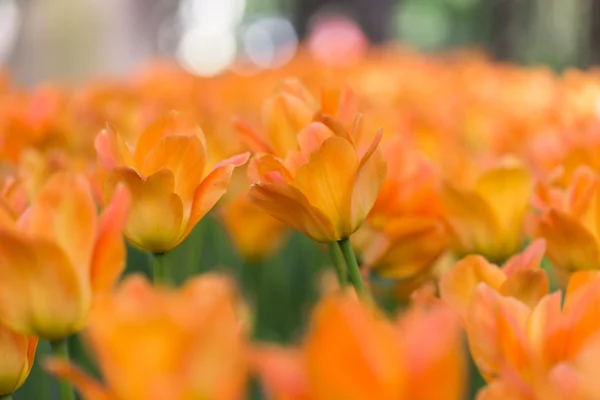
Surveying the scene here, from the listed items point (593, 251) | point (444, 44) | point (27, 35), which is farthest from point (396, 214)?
point (444, 44)

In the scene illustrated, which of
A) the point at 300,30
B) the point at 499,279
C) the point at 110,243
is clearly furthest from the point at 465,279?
the point at 300,30

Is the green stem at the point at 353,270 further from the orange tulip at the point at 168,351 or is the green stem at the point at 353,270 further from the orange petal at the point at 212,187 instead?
the orange tulip at the point at 168,351

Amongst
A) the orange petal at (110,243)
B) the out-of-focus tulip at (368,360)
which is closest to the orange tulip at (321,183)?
the orange petal at (110,243)

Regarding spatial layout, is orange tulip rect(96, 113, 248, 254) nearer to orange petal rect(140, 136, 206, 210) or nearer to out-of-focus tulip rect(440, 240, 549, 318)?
orange petal rect(140, 136, 206, 210)

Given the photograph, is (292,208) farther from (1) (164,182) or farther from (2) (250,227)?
(2) (250,227)

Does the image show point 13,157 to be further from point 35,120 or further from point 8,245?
point 8,245

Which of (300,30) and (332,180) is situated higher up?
(332,180)
